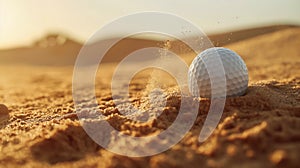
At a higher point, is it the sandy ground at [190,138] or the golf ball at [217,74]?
the golf ball at [217,74]

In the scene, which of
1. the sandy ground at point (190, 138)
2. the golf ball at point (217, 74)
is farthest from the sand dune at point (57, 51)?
the sandy ground at point (190, 138)

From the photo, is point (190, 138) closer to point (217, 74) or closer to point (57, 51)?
point (217, 74)

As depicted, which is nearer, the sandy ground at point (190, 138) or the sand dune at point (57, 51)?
the sandy ground at point (190, 138)

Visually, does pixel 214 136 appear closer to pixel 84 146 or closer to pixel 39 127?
pixel 84 146

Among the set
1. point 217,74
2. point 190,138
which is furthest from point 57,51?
point 190,138

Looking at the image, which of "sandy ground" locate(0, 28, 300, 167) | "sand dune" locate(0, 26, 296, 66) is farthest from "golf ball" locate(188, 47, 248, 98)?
"sand dune" locate(0, 26, 296, 66)

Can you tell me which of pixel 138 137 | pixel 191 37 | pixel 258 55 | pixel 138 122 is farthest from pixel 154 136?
pixel 258 55

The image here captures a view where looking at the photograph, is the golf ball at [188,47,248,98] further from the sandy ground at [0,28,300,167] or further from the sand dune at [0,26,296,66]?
the sand dune at [0,26,296,66]

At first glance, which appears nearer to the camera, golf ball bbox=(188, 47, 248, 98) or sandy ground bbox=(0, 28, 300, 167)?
sandy ground bbox=(0, 28, 300, 167)

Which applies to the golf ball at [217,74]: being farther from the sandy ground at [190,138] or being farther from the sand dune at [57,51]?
the sand dune at [57,51]
